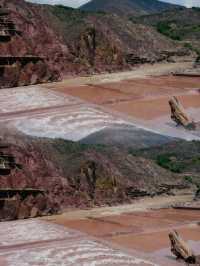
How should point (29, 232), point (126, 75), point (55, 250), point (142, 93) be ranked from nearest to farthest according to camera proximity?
point (55, 250) → point (29, 232) → point (142, 93) → point (126, 75)

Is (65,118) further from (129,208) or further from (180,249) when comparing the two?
(180,249)

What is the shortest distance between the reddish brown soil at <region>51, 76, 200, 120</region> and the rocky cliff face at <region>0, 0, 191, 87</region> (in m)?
0.32

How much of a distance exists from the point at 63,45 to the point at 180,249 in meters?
3.58

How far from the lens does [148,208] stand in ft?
44.1

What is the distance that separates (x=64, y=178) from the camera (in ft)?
44.5

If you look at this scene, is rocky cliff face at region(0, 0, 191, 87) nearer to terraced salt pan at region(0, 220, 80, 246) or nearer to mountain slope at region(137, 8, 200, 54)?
mountain slope at region(137, 8, 200, 54)

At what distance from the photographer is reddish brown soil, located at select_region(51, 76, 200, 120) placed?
1322 cm

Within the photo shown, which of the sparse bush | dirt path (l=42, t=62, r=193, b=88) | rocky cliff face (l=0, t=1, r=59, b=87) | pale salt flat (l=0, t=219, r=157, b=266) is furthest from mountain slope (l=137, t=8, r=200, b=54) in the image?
pale salt flat (l=0, t=219, r=157, b=266)

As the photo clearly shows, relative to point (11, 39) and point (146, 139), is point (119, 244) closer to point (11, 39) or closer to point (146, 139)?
point (146, 139)

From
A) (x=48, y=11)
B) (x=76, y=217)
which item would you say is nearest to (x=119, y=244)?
(x=76, y=217)

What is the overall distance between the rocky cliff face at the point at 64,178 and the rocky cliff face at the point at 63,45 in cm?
95

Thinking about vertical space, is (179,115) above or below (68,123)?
above

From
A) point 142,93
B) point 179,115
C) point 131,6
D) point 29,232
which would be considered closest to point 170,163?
point 142,93

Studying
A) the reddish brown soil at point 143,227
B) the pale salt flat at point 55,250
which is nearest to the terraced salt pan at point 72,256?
the pale salt flat at point 55,250
